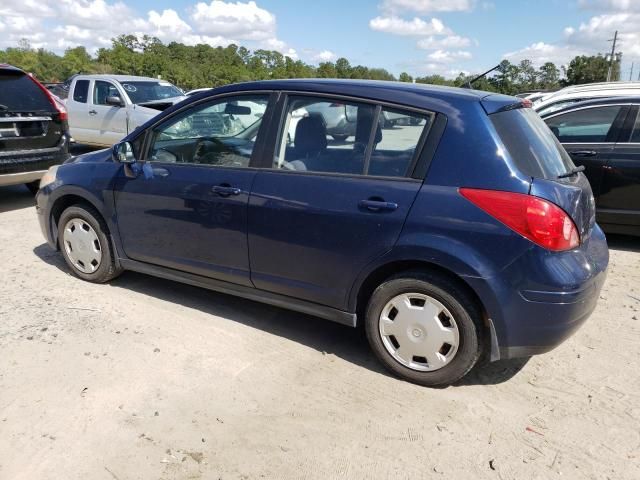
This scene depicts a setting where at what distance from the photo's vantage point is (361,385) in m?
3.18

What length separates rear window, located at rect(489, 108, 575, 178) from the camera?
291 centimetres

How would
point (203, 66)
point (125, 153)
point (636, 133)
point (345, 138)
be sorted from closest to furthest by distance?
point (345, 138) < point (125, 153) < point (636, 133) < point (203, 66)

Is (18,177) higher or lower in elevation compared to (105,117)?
lower

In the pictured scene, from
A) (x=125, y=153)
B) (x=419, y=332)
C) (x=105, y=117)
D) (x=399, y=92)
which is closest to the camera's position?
(x=419, y=332)

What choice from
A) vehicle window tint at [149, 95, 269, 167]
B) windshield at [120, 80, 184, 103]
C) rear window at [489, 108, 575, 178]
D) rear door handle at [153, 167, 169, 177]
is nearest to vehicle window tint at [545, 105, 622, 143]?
rear window at [489, 108, 575, 178]

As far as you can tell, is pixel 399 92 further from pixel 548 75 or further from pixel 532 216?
pixel 548 75

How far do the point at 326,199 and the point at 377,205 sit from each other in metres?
0.34

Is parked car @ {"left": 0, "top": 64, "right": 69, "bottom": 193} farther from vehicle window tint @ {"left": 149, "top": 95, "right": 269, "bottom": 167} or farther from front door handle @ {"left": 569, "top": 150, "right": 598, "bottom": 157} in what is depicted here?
front door handle @ {"left": 569, "top": 150, "right": 598, "bottom": 157}

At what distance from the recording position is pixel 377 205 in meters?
3.04

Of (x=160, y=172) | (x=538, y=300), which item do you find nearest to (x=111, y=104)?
(x=160, y=172)

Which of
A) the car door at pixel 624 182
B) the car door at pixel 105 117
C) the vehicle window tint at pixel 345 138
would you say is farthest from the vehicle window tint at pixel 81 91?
the car door at pixel 624 182

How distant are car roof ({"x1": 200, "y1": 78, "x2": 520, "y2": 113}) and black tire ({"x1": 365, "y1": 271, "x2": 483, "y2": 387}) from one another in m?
0.98

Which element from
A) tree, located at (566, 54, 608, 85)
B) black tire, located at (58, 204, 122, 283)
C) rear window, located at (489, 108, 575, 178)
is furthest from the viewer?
tree, located at (566, 54, 608, 85)

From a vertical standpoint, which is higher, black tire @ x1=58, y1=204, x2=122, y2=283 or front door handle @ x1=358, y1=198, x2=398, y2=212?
front door handle @ x1=358, y1=198, x2=398, y2=212
